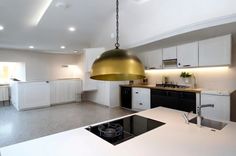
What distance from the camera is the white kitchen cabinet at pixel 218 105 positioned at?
317cm

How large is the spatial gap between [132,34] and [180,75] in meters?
1.93

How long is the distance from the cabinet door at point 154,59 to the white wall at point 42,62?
4.52 m

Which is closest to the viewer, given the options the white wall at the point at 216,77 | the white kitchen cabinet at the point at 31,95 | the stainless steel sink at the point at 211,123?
the stainless steel sink at the point at 211,123

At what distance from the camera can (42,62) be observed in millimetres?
7102

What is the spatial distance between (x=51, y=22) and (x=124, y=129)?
4.47 meters

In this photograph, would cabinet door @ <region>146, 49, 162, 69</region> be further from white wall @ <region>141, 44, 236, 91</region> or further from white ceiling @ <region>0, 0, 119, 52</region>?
white ceiling @ <region>0, 0, 119, 52</region>

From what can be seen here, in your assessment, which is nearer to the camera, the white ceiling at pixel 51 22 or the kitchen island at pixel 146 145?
the kitchen island at pixel 146 145

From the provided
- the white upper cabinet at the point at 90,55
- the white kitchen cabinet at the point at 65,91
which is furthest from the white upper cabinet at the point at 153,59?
the white kitchen cabinet at the point at 65,91

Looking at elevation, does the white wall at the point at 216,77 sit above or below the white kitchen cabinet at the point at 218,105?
above

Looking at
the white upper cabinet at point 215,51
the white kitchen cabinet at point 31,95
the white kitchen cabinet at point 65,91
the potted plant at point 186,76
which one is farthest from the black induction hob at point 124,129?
the white kitchen cabinet at point 65,91

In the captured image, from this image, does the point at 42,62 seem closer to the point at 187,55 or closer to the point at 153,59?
the point at 153,59

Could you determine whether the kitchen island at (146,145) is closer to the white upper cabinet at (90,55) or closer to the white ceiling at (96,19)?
the white ceiling at (96,19)

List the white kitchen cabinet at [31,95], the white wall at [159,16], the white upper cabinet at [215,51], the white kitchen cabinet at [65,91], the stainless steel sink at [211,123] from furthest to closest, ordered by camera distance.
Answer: the white kitchen cabinet at [65,91] → the white kitchen cabinet at [31,95] → the white upper cabinet at [215,51] → the white wall at [159,16] → the stainless steel sink at [211,123]

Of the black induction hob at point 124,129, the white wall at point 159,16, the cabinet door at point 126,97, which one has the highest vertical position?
the white wall at point 159,16
